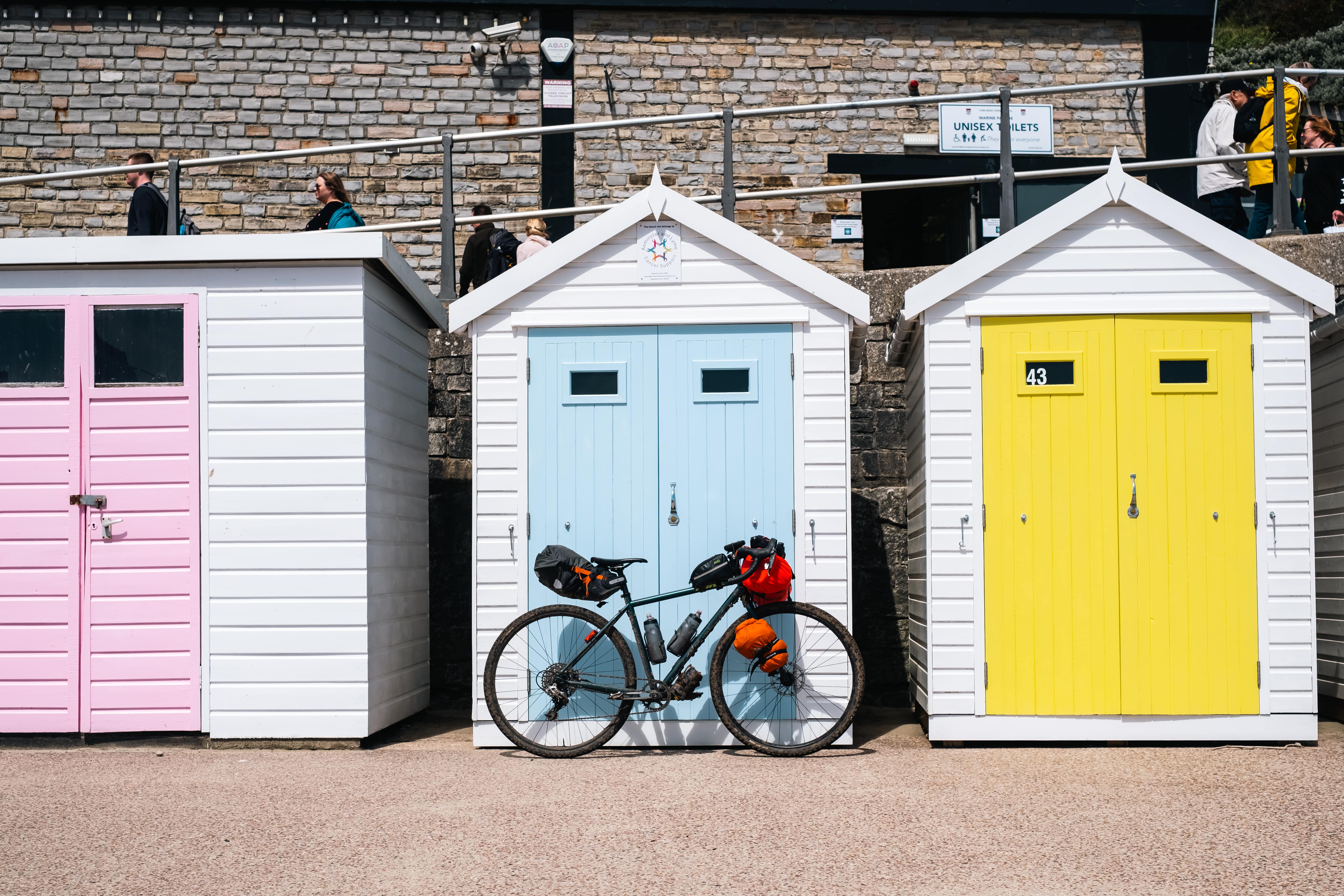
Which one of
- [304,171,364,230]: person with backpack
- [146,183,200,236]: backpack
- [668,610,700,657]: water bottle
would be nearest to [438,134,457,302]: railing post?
[304,171,364,230]: person with backpack

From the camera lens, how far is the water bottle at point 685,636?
22.2 feet

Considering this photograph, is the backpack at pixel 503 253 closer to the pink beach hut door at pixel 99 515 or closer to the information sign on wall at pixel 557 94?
the pink beach hut door at pixel 99 515

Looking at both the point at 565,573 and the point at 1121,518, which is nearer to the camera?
the point at 565,573

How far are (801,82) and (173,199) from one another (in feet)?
22.3

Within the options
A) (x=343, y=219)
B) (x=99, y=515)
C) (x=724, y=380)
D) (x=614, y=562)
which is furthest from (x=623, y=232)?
(x=99, y=515)

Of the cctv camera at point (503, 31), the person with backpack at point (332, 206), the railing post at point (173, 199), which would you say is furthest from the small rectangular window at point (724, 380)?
the cctv camera at point (503, 31)

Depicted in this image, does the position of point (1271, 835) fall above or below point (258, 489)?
below

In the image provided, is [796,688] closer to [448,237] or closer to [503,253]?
[448,237]

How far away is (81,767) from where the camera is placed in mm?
6660

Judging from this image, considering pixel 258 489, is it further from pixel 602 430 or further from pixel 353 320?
pixel 602 430

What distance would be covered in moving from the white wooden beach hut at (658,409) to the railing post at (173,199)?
3171 mm

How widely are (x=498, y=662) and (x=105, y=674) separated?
7.06ft

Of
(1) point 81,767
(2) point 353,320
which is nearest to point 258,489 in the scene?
(2) point 353,320

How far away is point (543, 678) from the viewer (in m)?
6.89
